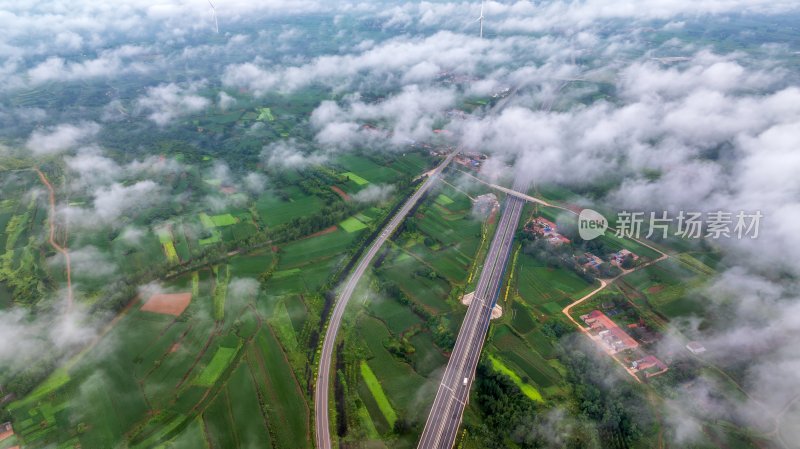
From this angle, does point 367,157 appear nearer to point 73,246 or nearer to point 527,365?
point 73,246

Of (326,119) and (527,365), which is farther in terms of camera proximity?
(326,119)

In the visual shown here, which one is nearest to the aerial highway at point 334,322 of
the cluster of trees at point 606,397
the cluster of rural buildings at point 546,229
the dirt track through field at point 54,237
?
the cluster of rural buildings at point 546,229

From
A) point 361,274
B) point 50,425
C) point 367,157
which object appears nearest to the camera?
point 50,425

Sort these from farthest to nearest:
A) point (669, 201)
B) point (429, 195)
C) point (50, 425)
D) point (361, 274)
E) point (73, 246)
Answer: point (429, 195) → point (669, 201) → point (73, 246) → point (361, 274) → point (50, 425)

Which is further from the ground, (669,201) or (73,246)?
(73,246)

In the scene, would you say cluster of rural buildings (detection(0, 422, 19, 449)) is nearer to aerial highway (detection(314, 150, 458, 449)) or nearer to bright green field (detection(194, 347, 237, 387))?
bright green field (detection(194, 347, 237, 387))

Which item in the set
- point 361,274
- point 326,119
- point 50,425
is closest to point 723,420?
point 361,274

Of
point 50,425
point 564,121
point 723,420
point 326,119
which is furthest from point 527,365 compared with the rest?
point 326,119
